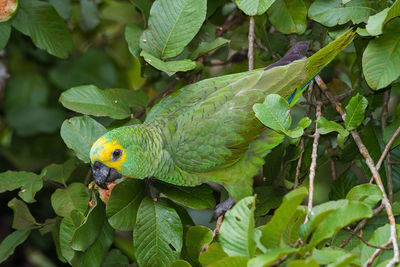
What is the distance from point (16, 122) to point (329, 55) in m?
2.29

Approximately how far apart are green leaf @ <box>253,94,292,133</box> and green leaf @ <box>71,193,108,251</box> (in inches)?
30.8

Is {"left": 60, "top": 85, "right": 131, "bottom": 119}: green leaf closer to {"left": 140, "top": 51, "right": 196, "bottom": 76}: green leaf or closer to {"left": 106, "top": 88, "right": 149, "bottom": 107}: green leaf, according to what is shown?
{"left": 106, "top": 88, "right": 149, "bottom": 107}: green leaf

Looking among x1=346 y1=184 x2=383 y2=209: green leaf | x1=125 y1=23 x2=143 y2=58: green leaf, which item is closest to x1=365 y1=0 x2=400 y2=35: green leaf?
x1=346 y1=184 x2=383 y2=209: green leaf

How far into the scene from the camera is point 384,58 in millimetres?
1739

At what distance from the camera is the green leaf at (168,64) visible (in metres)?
1.85

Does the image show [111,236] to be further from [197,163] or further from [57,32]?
[57,32]

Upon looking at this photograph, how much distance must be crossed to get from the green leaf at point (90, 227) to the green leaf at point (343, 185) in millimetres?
1033

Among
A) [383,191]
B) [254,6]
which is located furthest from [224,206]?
[254,6]

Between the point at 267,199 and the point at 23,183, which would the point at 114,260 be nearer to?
the point at 23,183

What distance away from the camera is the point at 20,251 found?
12.3ft

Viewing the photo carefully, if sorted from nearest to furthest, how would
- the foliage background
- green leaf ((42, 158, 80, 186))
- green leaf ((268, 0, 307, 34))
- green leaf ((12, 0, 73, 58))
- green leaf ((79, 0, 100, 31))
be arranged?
the foliage background → green leaf ((268, 0, 307, 34)) → green leaf ((42, 158, 80, 186)) → green leaf ((12, 0, 73, 58)) → green leaf ((79, 0, 100, 31))

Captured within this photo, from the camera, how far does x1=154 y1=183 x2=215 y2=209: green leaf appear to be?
1.88 meters

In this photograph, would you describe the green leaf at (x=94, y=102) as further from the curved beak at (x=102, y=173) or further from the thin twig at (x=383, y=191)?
the thin twig at (x=383, y=191)

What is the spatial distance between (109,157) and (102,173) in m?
0.08
